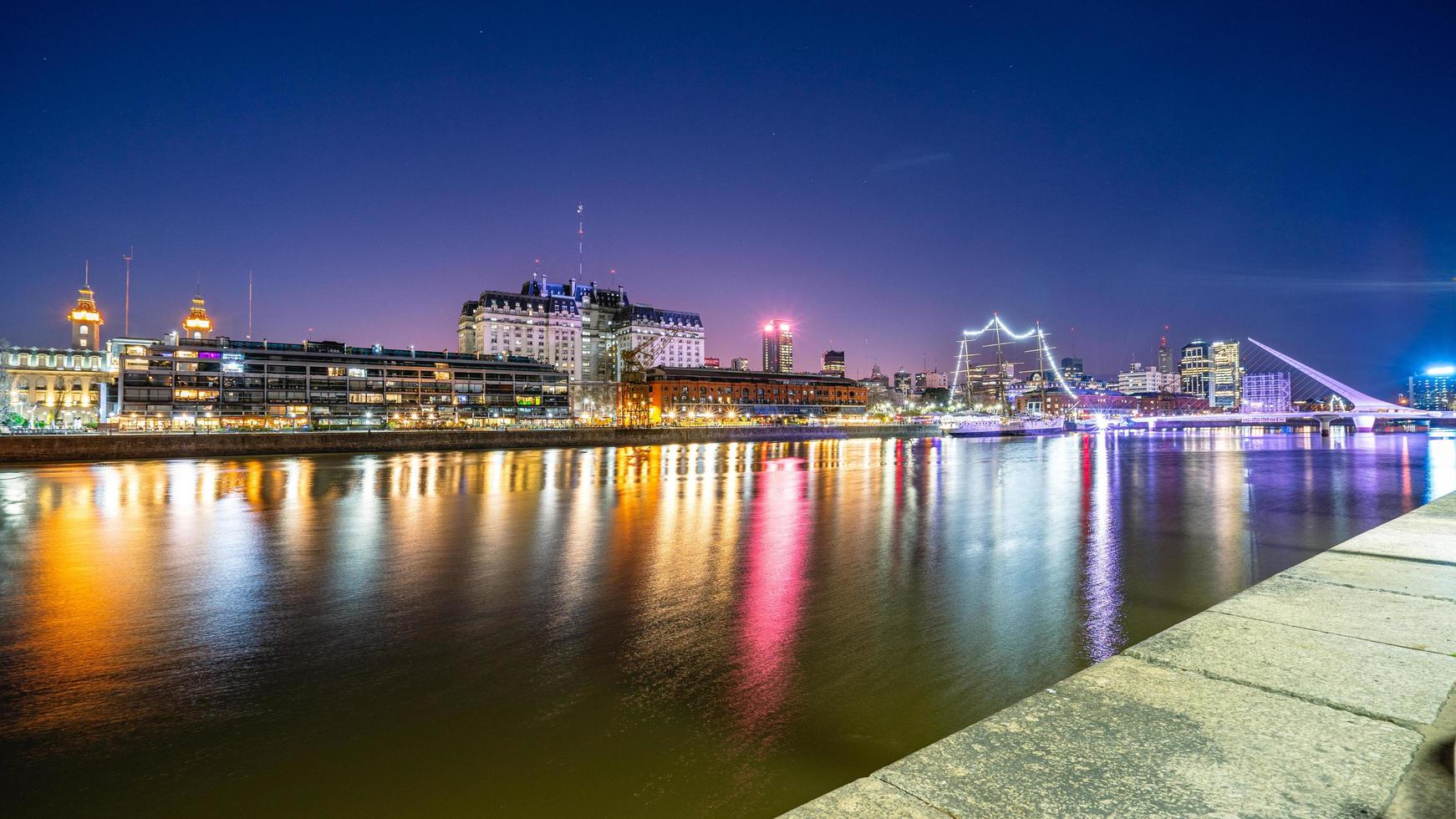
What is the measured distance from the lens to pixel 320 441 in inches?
2547

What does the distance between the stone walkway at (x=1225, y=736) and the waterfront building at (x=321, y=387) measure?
10691cm

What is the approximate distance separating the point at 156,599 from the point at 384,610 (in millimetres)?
4064

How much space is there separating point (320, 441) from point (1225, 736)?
73.6m

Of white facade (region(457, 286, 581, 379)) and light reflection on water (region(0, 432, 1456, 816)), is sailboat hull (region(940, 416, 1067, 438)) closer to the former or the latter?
white facade (region(457, 286, 581, 379))

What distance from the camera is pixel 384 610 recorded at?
10.2 meters

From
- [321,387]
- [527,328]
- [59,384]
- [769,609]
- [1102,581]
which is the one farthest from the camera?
[527,328]

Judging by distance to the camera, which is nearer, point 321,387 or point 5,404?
point 5,404

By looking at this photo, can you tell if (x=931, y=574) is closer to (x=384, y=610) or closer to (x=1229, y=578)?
(x=1229, y=578)

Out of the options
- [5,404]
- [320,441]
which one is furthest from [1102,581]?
[5,404]

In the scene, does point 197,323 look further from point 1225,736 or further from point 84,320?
point 1225,736

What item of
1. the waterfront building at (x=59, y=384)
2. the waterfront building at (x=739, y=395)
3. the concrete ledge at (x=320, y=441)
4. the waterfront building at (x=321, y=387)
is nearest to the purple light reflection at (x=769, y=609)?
the concrete ledge at (x=320, y=441)

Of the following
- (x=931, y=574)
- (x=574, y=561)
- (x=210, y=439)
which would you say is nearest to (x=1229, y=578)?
(x=931, y=574)

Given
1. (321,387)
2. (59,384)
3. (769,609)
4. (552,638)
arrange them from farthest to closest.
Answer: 1. (59,384)
2. (321,387)
3. (769,609)
4. (552,638)

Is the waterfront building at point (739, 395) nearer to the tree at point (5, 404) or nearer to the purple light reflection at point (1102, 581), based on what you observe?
the tree at point (5, 404)
